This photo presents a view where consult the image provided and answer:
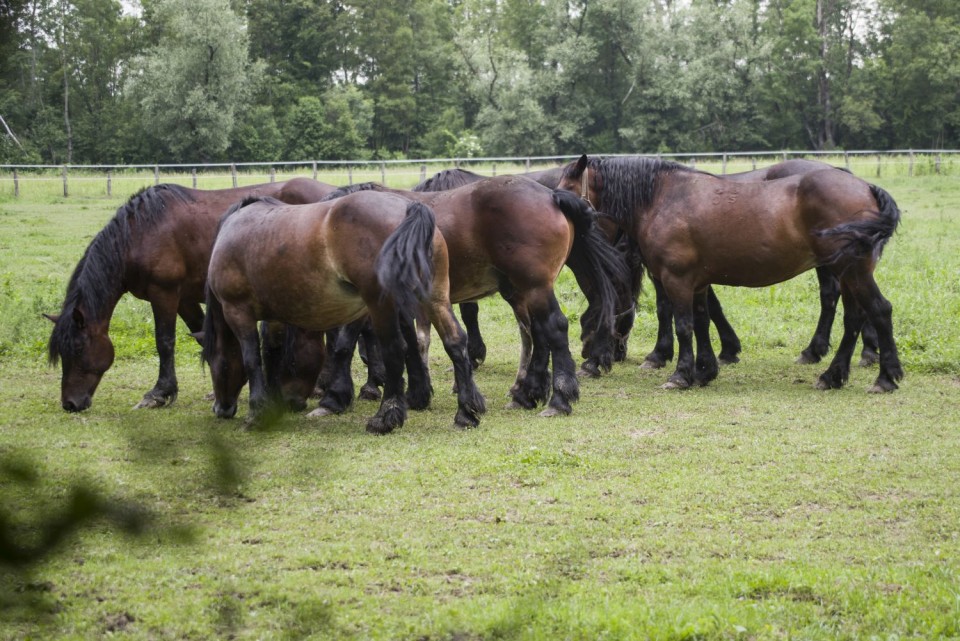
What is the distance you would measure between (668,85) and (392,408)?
165 feet

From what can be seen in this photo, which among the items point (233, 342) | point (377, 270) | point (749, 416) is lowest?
point (749, 416)

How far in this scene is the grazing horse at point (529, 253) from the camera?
775 centimetres

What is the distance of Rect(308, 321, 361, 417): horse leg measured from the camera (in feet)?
26.5

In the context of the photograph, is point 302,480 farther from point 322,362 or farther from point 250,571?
point 322,362

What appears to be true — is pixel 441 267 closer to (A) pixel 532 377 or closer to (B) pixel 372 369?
(A) pixel 532 377

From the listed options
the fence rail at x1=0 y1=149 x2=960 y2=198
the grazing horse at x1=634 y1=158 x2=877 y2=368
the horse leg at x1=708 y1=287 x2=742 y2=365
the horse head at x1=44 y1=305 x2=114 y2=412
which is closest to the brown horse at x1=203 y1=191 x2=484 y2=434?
the horse head at x1=44 y1=305 x2=114 y2=412

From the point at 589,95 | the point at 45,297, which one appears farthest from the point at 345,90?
the point at 45,297

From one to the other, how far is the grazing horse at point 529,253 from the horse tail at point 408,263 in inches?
43.8

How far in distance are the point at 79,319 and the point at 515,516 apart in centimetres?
464

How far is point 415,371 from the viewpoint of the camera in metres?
7.53

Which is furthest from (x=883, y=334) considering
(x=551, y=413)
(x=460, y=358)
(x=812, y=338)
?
(x=460, y=358)

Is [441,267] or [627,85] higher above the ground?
[627,85]

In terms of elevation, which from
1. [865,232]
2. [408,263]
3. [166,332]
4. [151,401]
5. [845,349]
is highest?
[865,232]

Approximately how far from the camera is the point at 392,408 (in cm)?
724
